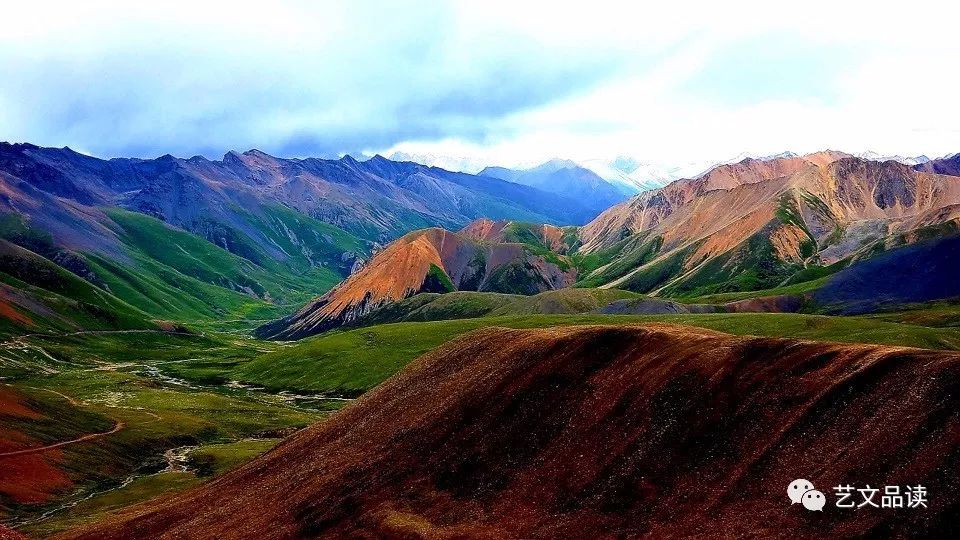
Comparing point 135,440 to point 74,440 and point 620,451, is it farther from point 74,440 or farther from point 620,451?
point 620,451

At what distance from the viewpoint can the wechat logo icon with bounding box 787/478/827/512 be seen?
152 ft

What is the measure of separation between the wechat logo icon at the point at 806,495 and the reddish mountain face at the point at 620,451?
0.55 metres

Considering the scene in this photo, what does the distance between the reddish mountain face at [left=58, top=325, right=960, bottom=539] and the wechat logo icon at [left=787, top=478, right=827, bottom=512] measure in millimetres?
A: 554

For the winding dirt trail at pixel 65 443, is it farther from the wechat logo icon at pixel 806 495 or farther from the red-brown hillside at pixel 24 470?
the wechat logo icon at pixel 806 495

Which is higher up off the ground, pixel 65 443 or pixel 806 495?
pixel 806 495

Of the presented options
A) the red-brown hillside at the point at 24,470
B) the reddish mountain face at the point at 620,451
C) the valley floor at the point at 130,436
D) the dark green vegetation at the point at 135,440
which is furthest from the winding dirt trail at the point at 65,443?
the reddish mountain face at the point at 620,451

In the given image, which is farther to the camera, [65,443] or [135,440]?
[135,440]

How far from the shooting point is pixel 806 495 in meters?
47.6

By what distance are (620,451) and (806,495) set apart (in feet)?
55.6

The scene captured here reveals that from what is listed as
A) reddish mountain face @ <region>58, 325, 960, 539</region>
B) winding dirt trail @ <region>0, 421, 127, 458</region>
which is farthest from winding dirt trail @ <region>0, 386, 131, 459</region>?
reddish mountain face @ <region>58, 325, 960, 539</region>

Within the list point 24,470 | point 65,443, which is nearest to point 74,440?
point 65,443

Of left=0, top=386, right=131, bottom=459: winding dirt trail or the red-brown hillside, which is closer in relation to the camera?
the red-brown hillside

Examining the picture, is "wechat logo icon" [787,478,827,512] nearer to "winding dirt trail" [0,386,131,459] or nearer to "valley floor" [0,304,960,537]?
"valley floor" [0,304,960,537]

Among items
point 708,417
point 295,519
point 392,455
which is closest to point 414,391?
point 392,455
